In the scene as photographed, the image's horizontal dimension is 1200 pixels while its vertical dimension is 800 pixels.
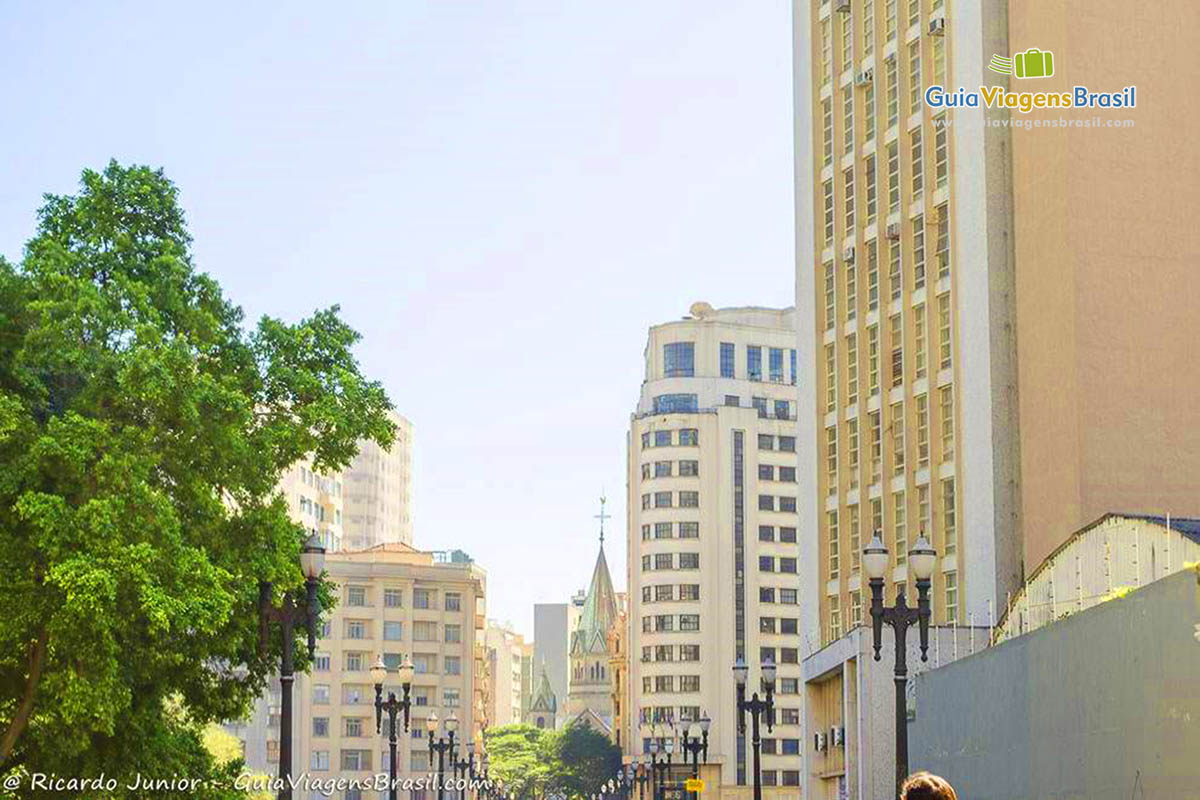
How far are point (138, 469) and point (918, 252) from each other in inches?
1293

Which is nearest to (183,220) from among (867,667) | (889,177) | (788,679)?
(867,667)

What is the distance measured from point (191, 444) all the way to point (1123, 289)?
91.2 feet

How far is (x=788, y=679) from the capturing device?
134375 millimetres

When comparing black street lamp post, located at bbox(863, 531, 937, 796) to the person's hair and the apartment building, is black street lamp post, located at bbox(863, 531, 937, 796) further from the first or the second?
the apartment building

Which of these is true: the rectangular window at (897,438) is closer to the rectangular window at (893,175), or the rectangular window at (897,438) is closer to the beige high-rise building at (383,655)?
the rectangular window at (893,175)

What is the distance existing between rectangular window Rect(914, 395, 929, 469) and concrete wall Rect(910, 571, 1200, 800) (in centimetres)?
2261

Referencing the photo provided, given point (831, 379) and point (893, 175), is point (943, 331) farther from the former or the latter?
point (831, 379)

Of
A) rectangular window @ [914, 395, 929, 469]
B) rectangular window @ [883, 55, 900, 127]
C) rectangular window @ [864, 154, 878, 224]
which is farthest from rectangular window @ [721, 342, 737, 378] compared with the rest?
rectangular window @ [914, 395, 929, 469]

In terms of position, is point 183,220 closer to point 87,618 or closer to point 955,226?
point 87,618

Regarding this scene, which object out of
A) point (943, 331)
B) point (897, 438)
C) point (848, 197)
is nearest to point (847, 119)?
point (848, 197)

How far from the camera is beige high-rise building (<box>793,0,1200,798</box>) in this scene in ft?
160

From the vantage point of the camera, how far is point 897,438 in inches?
2255

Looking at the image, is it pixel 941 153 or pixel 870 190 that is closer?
pixel 941 153

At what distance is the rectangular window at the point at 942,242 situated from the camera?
55.0 metres
